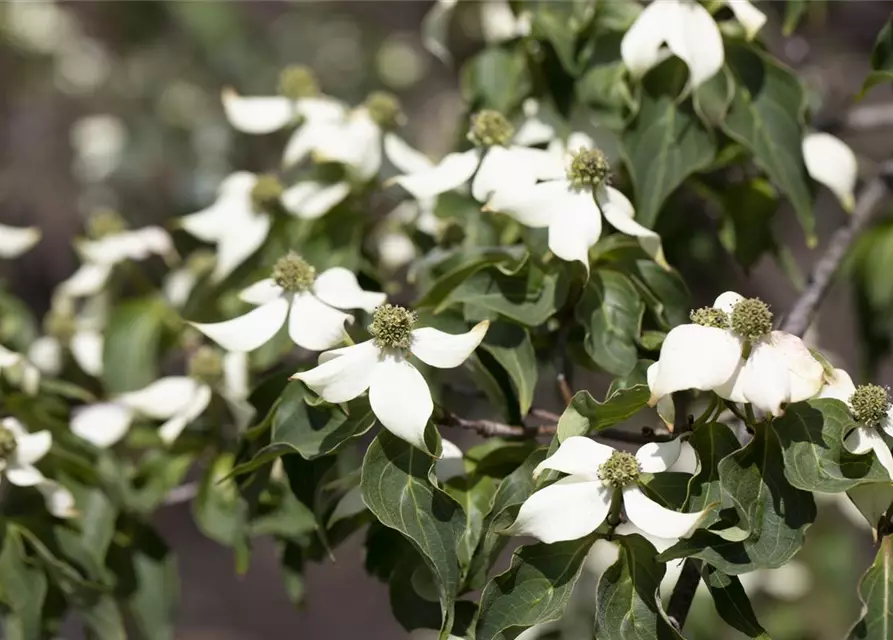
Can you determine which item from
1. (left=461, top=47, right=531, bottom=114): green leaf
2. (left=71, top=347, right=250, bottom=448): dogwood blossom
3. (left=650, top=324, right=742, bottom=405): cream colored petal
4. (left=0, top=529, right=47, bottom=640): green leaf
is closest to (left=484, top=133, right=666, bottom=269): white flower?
(left=650, top=324, right=742, bottom=405): cream colored petal

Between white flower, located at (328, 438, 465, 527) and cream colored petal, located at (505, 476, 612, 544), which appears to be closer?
cream colored petal, located at (505, 476, 612, 544)

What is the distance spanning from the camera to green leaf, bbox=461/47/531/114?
105cm

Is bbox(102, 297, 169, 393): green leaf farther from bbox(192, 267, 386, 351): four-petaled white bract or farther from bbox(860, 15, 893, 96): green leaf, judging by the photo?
bbox(860, 15, 893, 96): green leaf

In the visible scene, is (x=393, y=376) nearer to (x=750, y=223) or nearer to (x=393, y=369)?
(x=393, y=369)

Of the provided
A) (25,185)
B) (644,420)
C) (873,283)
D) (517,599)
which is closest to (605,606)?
(517,599)

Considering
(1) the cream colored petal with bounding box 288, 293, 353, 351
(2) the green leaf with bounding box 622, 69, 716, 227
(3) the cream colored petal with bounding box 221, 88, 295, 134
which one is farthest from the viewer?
(3) the cream colored petal with bounding box 221, 88, 295, 134

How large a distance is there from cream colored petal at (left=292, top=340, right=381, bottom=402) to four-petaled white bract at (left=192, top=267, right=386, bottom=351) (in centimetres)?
7

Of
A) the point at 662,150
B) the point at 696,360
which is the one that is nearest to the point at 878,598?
the point at 696,360

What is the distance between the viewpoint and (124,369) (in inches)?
45.5

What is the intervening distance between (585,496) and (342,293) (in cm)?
28

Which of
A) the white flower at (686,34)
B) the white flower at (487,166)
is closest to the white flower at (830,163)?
the white flower at (686,34)

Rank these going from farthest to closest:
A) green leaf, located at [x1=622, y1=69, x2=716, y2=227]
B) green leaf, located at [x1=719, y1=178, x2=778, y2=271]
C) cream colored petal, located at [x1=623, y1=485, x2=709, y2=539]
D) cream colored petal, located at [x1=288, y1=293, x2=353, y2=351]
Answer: green leaf, located at [x1=719, y1=178, x2=778, y2=271]
green leaf, located at [x1=622, y1=69, x2=716, y2=227]
cream colored petal, located at [x1=288, y1=293, x2=353, y2=351]
cream colored petal, located at [x1=623, y1=485, x2=709, y2=539]

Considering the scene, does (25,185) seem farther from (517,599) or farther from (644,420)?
(517,599)

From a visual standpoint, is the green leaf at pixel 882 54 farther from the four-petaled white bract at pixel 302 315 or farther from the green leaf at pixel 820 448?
the four-petaled white bract at pixel 302 315
